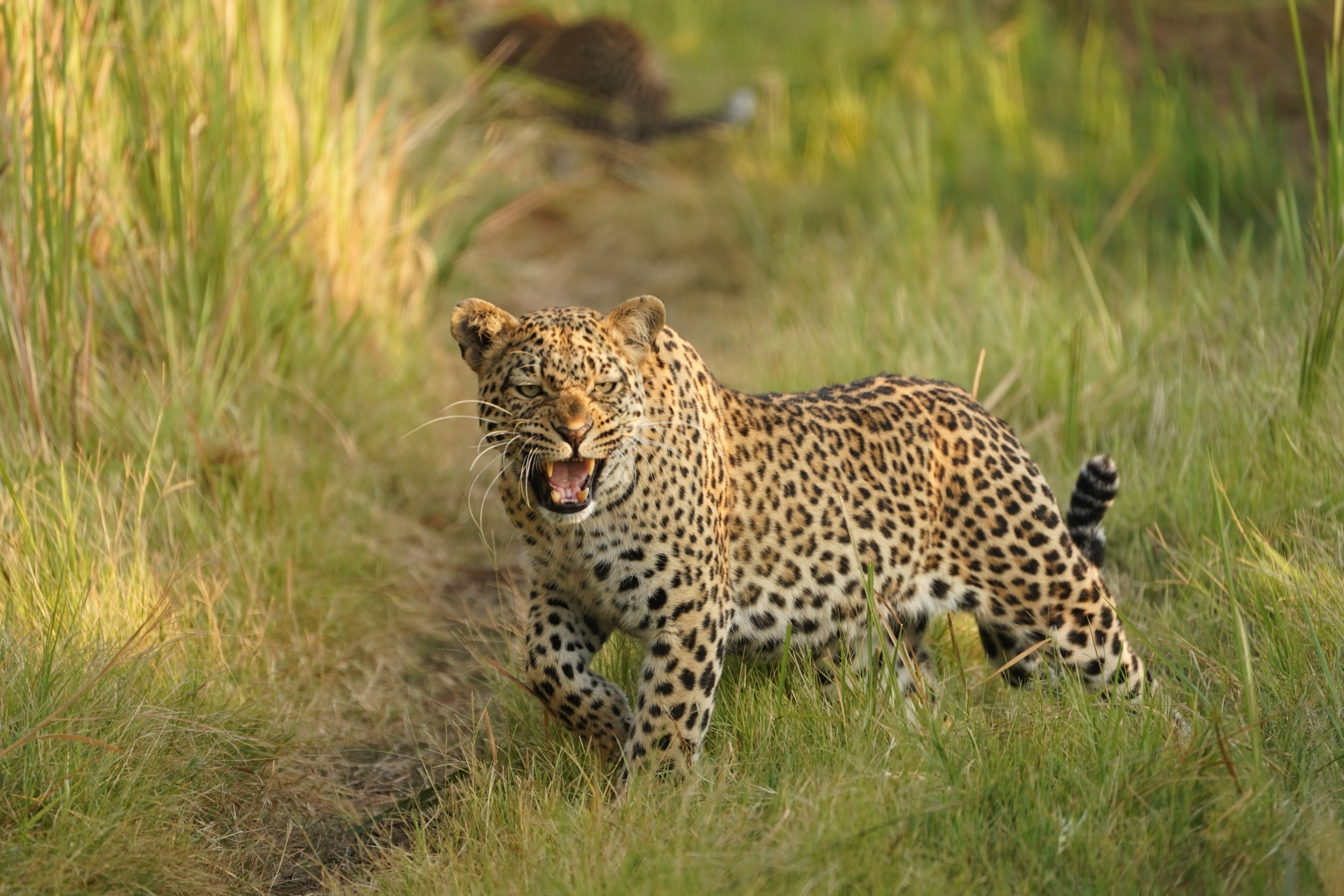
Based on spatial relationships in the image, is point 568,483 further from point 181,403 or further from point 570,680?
point 181,403

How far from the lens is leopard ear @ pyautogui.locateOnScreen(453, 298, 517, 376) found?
4.21m

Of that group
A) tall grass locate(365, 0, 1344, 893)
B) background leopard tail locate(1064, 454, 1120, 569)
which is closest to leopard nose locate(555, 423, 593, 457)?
tall grass locate(365, 0, 1344, 893)

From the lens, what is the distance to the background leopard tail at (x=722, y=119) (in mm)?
11562

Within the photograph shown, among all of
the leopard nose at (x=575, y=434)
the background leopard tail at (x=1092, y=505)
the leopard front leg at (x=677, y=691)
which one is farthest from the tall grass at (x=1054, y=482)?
the leopard nose at (x=575, y=434)

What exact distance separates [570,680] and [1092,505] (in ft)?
6.30

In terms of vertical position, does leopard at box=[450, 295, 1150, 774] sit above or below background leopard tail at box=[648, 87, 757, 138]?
above

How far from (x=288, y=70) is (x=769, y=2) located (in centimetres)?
937

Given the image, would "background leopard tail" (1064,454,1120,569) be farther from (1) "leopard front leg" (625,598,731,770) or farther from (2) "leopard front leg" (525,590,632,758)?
(2) "leopard front leg" (525,590,632,758)

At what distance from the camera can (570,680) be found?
13.8ft

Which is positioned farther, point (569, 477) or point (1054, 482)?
point (1054, 482)

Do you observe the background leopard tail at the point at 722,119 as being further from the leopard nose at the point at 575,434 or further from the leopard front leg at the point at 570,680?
the leopard nose at the point at 575,434

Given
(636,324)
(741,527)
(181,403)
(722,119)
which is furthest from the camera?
(722,119)

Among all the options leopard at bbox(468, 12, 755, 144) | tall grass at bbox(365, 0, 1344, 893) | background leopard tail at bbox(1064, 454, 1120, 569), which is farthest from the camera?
leopard at bbox(468, 12, 755, 144)

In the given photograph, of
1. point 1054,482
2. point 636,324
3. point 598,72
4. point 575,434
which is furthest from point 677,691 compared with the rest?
point 598,72
